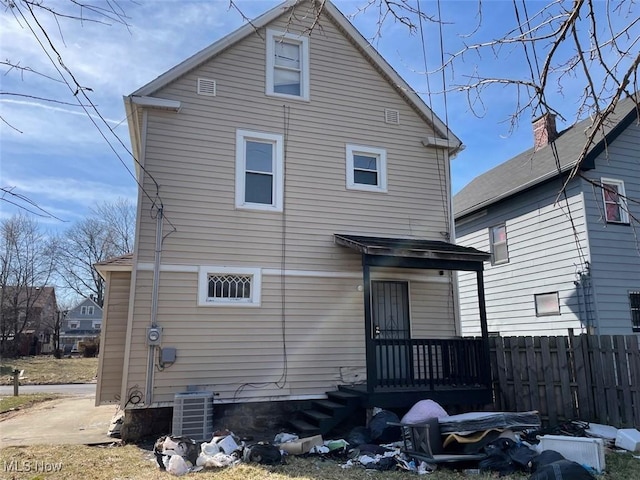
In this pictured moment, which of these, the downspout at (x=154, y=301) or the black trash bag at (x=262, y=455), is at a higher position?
the downspout at (x=154, y=301)

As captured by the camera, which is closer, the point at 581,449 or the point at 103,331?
the point at 581,449

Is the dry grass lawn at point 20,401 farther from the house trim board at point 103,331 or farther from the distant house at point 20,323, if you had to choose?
the distant house at point 20,323

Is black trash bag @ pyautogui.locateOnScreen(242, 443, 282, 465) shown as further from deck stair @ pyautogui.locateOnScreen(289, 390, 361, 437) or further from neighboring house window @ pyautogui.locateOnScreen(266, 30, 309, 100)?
neighboring house window @ pyautogui.locateOnScreen(266, 30, 309, 100)

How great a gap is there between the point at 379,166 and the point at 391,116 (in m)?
1.22

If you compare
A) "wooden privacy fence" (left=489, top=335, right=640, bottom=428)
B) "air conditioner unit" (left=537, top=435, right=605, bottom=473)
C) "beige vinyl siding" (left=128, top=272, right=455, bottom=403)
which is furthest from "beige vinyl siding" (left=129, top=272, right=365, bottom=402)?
"air conditioner unit" (left=537, top=435, right=605, bottom=473)

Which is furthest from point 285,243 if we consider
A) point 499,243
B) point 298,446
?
point 499,243

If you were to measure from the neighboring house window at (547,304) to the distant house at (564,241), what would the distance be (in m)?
0.02

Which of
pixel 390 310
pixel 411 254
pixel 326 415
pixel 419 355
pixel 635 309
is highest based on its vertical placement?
pixel 411 254

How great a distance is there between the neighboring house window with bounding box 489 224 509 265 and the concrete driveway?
34.9ft

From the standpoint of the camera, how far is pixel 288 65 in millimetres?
9648

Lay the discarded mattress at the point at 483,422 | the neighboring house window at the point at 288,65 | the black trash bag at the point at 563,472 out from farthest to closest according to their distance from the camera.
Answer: the neighboring house window at the point at 288,65 → the discarded mattress at the point at 483,422 → the black trash bag at the point at 563,472

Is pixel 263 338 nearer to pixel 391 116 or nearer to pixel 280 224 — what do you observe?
pixel 280 224

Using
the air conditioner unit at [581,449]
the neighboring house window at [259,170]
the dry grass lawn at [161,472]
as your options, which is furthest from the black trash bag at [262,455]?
the neighboring house window at [259,170]

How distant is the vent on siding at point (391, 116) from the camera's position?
10182 millimetres
